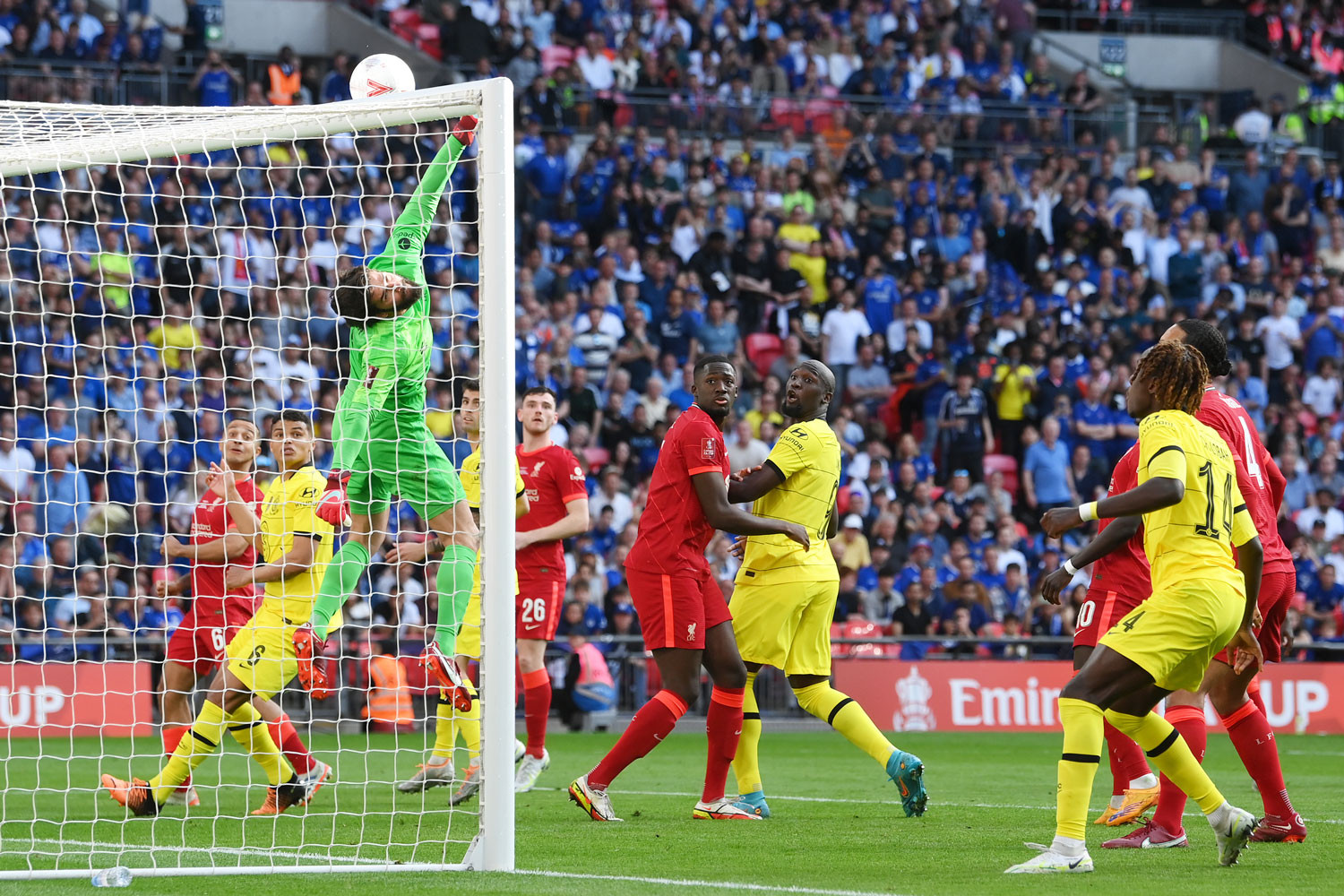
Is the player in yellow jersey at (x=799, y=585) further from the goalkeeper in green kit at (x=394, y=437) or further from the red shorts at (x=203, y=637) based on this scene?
the red shorts at (x=203, y=637)

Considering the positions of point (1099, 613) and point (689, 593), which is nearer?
point (1099, 613)

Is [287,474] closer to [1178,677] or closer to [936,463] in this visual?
[1178,677]

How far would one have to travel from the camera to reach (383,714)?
15867mm

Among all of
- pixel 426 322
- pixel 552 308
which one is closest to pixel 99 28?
pixel 552 308

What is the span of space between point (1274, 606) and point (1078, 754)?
6.84 feet

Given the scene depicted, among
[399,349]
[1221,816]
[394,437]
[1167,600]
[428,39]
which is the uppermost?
[428,39]

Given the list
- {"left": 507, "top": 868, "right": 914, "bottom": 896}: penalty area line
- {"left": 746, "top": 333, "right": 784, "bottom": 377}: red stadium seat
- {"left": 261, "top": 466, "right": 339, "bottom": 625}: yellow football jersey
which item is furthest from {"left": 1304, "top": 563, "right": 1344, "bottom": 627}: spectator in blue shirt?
{"left": 507, "top": 868, "right": 914, "bottom": 896}: penalty area line

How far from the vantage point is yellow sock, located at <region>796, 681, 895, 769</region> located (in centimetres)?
885

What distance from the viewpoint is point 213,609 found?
993 cm

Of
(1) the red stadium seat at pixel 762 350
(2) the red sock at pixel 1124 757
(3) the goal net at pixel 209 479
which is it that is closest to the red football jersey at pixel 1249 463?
(2) the red sock at pixel 1124 757

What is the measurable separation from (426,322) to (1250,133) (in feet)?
68.3

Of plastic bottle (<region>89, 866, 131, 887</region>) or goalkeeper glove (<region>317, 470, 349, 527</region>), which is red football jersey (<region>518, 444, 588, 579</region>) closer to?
goalkeeper glove (<region>317, 470, 349, 527</region>)

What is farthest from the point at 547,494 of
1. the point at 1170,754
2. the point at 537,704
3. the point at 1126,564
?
the point at 1170,754

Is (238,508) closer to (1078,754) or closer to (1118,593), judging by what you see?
(1118,593)
